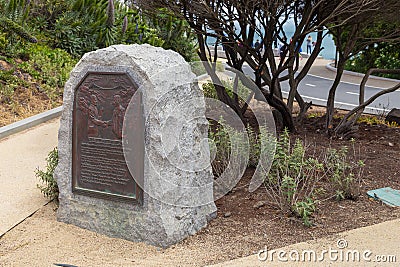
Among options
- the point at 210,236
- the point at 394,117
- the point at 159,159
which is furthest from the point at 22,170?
the point at 394,117

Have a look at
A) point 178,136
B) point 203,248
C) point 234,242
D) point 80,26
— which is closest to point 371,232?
point 234,242

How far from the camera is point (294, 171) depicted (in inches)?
209

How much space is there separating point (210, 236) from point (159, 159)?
2.71ft

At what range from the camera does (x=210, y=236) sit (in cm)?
445

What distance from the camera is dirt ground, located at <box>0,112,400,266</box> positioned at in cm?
411

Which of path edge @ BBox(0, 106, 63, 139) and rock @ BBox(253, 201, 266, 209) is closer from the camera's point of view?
rock @ BBox(253, 201, 266, 209)

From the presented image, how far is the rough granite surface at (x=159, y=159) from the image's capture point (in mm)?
4230

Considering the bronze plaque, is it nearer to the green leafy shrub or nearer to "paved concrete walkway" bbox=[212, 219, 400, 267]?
"paved concrete walkway" bbox=[212, 219, 400, 267]

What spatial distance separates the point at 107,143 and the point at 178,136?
0.63 m

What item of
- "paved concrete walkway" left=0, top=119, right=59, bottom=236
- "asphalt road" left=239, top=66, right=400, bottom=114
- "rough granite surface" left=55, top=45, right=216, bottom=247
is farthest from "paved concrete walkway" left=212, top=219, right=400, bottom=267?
"asphalt road" left=239, top=66, right=400, bottom=114

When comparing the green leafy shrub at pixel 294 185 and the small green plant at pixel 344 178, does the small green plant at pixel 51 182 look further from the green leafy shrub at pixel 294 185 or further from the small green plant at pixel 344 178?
the small green plant at pixel 344 178

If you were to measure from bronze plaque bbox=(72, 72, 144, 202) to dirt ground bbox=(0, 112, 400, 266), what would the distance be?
0.44 metres

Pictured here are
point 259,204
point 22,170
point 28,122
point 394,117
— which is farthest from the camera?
point 394,117

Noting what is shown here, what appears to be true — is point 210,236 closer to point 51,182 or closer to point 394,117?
point 51,182
